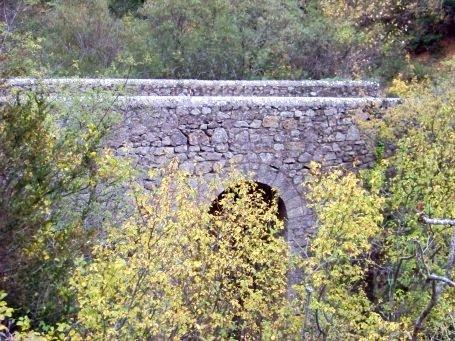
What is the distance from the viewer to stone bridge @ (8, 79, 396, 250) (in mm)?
8610

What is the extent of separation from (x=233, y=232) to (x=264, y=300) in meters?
0.94

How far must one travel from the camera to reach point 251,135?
9031 mm

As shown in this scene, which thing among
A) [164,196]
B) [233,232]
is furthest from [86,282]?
[233,232]

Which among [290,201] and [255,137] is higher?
[255,137]

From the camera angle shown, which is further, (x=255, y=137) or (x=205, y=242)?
(x=255, y=137)

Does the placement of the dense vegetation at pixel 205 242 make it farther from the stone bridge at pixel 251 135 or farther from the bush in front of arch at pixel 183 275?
the stone bridge at pixel 251 135

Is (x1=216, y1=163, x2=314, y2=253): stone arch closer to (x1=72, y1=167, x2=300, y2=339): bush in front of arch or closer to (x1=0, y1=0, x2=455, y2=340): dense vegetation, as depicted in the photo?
(x1=0, y1=0, x2=455, y2=340): dense vegetation

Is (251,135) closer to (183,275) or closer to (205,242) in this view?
(205,242)

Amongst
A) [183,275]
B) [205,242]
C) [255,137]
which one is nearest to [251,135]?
[255,137]

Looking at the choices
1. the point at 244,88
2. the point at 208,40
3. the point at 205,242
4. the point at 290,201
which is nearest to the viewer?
the point at 205,242

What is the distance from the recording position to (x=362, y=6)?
18.2m

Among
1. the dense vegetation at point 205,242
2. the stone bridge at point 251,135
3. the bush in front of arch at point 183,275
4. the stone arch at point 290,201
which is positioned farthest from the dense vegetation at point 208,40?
the bush in front of arch at point 183,275

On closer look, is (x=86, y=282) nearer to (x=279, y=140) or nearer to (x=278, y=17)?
(x=279, y=140)

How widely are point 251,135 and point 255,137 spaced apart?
0.06 metres
